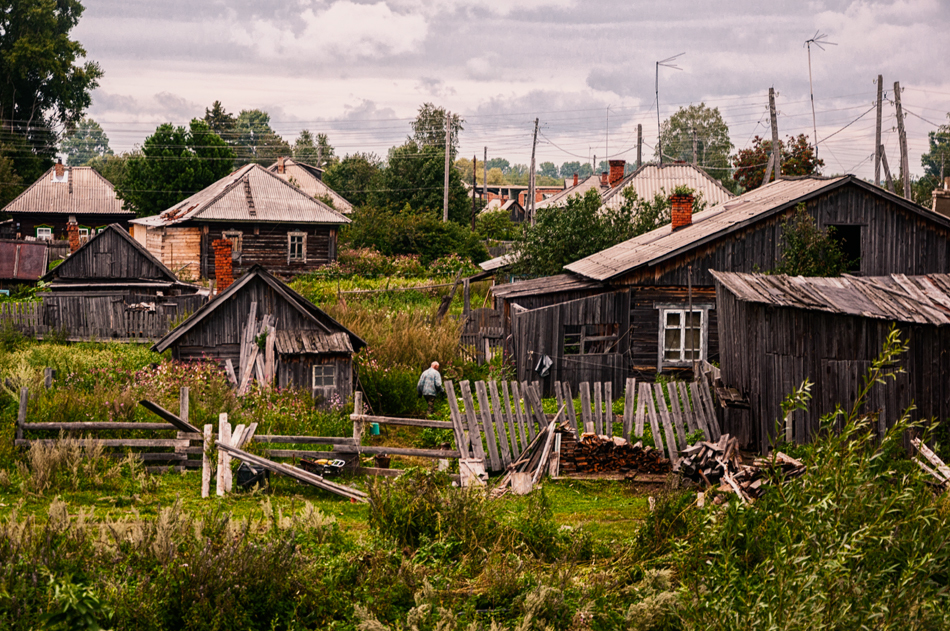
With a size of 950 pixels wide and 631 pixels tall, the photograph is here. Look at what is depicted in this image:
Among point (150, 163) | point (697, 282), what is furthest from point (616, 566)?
point (150, 163)

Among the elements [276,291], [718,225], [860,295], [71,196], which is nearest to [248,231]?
[71,196]

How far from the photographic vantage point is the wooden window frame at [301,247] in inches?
1574

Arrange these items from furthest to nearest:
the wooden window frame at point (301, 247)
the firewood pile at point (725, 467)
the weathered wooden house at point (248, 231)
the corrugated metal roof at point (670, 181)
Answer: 1. the corrugated metal roof at point (670, 181)
2. the wooden window frame at point (301, 247)
3. the weathered wooden house at point (248, 231)
4. the firewood pile at point (725, 467)

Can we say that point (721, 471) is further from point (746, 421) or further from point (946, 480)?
point (946, 480)

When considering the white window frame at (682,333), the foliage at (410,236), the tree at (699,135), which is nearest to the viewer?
the white window frame at (682,333)

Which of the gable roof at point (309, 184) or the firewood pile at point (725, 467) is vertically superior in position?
the gable roof at point (309, 184)

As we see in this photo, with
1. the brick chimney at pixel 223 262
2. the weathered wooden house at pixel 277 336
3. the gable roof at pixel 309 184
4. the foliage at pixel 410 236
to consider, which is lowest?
the weathered wooden house at pixel 277 336

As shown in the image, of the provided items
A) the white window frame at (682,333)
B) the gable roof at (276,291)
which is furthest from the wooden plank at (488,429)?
the white window frame at (682,333)

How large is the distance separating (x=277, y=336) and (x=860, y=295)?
400 inches

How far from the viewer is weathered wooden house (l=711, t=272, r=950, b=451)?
34.9 feet

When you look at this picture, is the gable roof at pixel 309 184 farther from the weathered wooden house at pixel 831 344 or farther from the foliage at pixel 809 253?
the weathered wooden house at pixel 831 344

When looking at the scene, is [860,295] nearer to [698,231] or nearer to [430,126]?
[698,231]

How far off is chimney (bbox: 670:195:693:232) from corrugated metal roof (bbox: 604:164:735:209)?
17.4m

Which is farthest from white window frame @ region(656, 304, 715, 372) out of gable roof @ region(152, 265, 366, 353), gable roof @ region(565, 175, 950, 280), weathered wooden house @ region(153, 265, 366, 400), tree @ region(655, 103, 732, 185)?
tree @ region(655, 103, 732, 185)
